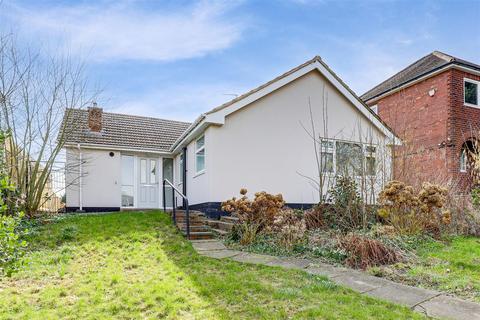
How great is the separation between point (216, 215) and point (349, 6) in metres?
7.49

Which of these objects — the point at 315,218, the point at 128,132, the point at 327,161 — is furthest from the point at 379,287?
the point at 128,132

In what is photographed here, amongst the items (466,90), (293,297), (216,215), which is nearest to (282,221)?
(216,215)

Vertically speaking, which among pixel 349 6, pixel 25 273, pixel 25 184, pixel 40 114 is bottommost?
pixel 25 273

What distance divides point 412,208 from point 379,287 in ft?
12.8

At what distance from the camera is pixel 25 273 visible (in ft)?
20.1

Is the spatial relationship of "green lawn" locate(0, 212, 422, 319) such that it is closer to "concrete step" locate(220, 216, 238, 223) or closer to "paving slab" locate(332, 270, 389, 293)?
"paving slab" locate(332, 270, 389, 293)

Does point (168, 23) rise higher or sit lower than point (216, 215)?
higher

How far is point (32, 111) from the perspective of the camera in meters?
12.0

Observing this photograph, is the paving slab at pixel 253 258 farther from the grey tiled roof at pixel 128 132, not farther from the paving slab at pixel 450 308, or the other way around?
the grey tiled roof at pixel 128 132

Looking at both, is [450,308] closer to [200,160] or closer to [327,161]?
[327,161]

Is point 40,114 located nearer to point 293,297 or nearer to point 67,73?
point 67,73

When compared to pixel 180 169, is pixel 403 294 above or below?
below

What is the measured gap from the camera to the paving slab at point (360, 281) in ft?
17.2

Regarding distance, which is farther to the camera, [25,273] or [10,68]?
[10,68]
